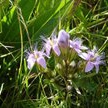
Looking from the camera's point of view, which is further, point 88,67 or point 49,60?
point 49,60

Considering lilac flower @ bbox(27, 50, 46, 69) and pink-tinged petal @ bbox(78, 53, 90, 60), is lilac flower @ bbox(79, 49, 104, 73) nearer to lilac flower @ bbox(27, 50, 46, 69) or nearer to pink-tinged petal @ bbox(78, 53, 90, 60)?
pink-tinged petal @ bbox(78, 53, 90, 60)

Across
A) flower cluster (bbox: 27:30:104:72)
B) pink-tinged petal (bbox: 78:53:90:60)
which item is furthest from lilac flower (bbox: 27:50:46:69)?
pink-tinged petal (bbox: 78:53:90:60)

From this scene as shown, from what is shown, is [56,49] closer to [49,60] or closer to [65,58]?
[65,58]

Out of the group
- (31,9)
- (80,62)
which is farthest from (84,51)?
(31,9)

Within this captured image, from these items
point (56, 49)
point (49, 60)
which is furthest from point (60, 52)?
point (49, 60)

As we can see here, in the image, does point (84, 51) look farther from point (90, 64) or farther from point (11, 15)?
point (11, 15)

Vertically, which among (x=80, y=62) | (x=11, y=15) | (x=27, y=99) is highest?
(x=11, y=15)

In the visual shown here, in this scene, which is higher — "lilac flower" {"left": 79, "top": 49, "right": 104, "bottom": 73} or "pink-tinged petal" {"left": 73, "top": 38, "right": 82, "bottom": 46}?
"pink-tinged petal" {"left": 73, "top": 38, "right": 82, "bottom": 46}

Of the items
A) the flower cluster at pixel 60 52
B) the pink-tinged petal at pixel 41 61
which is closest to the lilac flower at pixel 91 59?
the flower cluster at pixel 60 52
